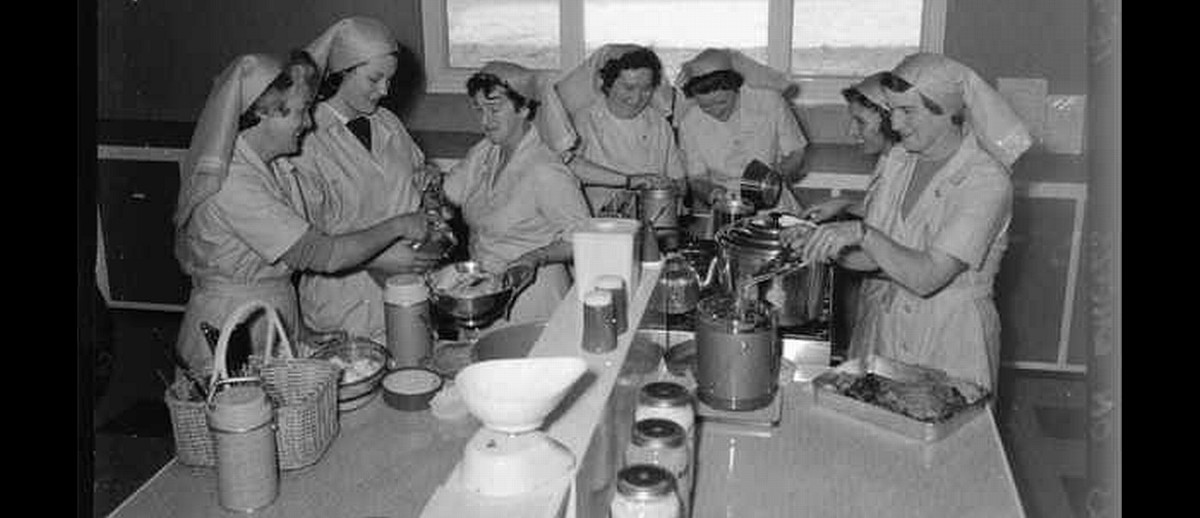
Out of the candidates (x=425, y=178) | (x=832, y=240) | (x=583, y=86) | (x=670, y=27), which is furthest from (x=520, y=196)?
(x=670, y=27)

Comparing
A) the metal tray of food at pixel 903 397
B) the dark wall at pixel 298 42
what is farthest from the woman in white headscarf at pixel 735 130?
the metal tray of food at pixel 903 397

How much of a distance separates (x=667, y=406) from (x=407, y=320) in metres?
0.86

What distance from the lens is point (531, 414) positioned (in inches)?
47.3

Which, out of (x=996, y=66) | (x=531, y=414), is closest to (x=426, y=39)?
(x=996, y=66)

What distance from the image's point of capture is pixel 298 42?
5480mm

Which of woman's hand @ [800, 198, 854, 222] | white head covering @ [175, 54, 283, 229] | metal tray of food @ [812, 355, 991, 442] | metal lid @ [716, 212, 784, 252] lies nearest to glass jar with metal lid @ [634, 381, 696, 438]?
metal tray of food @ [812, 355, 991, 442]

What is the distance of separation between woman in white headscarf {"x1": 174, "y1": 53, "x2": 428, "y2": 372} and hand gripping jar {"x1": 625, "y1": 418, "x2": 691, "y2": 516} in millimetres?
1265

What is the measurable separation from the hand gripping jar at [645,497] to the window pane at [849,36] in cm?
437

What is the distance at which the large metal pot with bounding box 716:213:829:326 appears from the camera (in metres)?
2.45

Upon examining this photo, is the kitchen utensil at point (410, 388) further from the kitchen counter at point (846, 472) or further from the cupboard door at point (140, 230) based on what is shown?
the cupboard door at point (140, 230)

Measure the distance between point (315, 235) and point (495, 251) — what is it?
0.78 m

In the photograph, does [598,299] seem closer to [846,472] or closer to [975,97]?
[846,472]

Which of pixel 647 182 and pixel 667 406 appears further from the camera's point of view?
pixel 647 182

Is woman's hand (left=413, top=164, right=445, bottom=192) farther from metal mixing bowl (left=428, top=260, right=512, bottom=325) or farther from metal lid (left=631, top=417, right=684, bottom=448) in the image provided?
metal lid (left=631, top=417, right=684, bottom=448)
